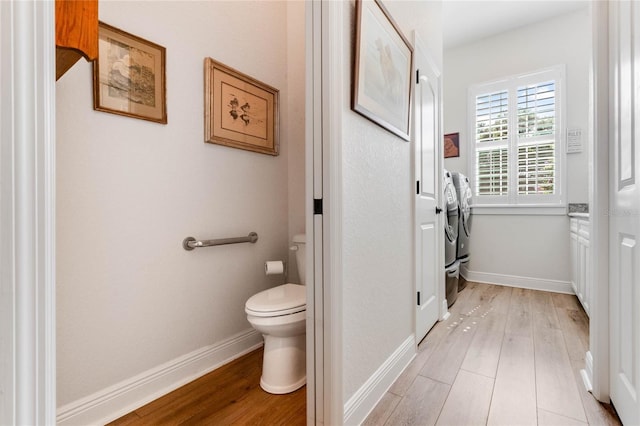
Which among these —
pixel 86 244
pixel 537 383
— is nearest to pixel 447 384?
pixel 537 383

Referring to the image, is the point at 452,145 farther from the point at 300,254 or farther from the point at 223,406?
the point at 223,406

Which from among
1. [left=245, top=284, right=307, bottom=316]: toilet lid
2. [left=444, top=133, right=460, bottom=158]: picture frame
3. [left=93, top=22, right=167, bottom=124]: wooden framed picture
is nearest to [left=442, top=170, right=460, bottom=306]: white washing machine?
[left=444, top=133, right=460, bottom=158]: picture frame

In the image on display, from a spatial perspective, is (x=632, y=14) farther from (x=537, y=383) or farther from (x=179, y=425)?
(x=179, y=425)

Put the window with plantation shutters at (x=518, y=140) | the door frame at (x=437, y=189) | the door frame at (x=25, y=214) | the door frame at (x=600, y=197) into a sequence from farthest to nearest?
1. the window with plantation shutters at (x=518, y=140)
2. the door frame at (x=437, y=189)
3. the door frame at (x=600, y=197)
4. the door frame at (x=25, y=214)

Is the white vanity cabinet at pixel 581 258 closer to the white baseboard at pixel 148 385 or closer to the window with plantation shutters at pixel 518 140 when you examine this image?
the window with plantation shutters at pixel 518 140

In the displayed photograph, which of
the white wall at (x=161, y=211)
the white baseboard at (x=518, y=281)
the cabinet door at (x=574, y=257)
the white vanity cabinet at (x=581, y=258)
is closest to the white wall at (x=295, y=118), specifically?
the white wall at (x=161, y=211)

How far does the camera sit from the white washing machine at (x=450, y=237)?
2.84 m

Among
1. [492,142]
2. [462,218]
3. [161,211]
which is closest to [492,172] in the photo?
[492,142]

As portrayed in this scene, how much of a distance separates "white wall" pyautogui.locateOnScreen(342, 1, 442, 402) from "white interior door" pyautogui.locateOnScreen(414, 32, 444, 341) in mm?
146

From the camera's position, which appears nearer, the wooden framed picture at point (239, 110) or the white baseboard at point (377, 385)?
the white baseboard at point (377, 385)

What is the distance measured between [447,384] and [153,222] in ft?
5.51

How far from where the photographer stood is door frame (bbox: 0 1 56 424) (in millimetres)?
429

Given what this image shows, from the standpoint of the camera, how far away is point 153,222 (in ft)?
5.09

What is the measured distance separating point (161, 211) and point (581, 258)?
312 cm
